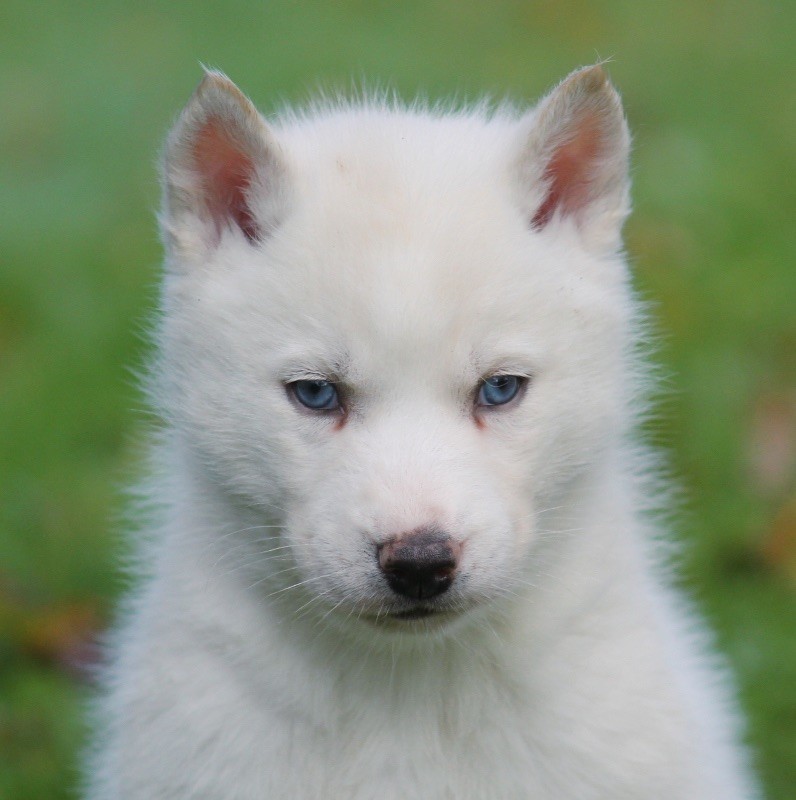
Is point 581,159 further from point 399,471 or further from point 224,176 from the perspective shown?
point 399,471

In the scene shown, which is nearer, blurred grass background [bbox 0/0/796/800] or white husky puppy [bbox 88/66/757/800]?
white husky puppy [bbox 88/66/757/800]

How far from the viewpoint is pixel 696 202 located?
361 inches

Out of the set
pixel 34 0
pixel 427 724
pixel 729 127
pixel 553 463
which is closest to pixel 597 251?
pixel 553 463

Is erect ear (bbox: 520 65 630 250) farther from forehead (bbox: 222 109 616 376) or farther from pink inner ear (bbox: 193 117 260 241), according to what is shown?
pink inner ear (bbox: 193 117 260 241)

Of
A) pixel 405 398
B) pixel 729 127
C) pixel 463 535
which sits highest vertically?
pixel 729 127

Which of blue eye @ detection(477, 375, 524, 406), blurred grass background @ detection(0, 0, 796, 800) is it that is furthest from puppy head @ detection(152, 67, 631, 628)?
blurred grass background @ detection(0, 0, 796, 800)

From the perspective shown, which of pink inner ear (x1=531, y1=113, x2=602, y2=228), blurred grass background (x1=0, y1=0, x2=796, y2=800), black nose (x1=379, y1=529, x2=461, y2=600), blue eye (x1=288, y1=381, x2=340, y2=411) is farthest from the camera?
blurred grass background (x1=0, y1=0, x2=796, y2=800)

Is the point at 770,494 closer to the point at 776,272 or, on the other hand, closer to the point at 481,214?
the point at 776,272

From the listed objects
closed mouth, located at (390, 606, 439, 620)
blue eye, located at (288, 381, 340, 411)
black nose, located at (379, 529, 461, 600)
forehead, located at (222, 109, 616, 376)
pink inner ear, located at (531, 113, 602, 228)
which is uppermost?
pink inner ear, located at (531, 113, 602, 228)

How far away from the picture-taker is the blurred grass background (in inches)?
239

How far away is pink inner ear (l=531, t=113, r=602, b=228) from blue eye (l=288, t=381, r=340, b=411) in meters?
0.78

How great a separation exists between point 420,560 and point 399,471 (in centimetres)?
23

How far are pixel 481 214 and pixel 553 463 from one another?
68 cm

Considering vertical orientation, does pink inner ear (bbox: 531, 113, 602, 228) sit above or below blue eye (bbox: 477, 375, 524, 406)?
above
